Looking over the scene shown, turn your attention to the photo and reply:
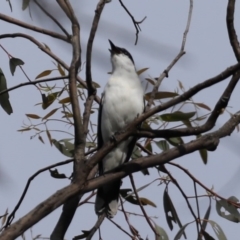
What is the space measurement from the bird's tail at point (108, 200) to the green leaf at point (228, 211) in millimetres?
509

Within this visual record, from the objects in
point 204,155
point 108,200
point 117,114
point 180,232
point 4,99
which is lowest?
point 180,232

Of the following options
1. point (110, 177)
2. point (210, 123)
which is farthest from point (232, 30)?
point (110, 177)

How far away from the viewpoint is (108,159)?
10.4ft

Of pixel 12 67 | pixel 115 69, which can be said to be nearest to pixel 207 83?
pixel 12 67

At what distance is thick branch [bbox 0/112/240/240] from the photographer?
1571 millimetres

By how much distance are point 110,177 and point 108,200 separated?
971mm

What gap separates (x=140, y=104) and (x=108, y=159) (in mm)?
373

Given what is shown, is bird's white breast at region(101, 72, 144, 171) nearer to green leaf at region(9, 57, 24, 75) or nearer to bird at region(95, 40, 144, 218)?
bird at region(95, 40, 144, 218)

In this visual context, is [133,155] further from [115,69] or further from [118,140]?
[118,140]

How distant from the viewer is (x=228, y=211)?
2.42 m

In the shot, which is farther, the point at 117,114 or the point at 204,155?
the point at 117,114

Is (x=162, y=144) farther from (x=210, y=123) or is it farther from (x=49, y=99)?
(x=210, y=123)

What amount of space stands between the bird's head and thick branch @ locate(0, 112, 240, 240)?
4.90 ft

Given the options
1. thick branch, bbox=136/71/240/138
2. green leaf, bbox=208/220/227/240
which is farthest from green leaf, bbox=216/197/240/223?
thick branch, bbox=136/71/240/138
